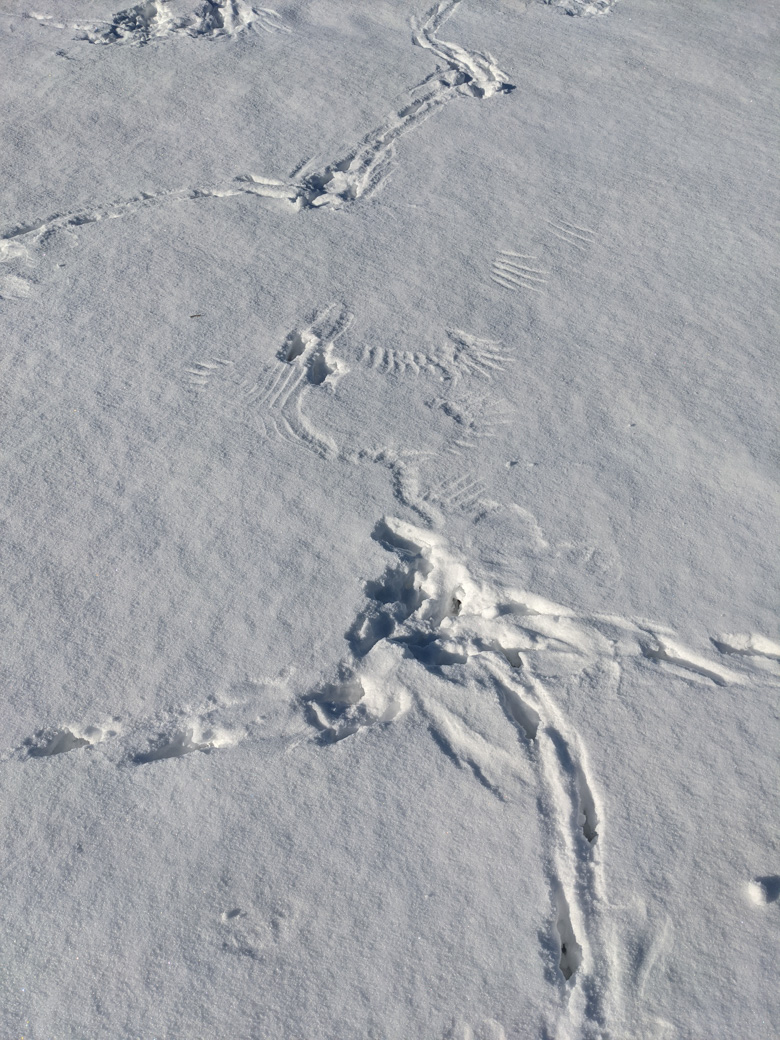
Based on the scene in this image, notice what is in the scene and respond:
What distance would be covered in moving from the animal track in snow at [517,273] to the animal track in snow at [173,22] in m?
1.62

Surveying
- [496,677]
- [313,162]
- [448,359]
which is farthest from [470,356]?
[313,162]

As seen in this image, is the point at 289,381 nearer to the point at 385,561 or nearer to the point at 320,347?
the point at 320,347

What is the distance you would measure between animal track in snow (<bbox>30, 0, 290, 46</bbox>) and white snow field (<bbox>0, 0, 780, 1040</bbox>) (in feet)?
0.98

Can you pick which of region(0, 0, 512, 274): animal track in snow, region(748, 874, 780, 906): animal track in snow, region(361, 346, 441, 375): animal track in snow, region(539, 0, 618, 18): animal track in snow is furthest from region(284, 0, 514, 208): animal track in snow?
region(748, 874, 780, 906): animal track in snow

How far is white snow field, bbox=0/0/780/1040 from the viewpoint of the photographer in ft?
4.54

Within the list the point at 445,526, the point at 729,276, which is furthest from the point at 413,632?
the point at 729,276

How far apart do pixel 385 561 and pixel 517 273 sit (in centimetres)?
107

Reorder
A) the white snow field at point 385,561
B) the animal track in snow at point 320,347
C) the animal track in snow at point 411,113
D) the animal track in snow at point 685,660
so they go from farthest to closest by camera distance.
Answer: the animal track in snow at point 411,113 < the animal track in snow at point 320,347 < the animal track in snow at point 685,660 < the white snow field at point 385,561

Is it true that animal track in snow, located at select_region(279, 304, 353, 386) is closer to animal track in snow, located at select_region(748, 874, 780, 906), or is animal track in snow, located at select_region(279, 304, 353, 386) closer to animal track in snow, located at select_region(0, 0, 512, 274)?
animal track in snow, located at select_region(0, 0, 512, 274)

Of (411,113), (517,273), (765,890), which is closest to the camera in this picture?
(765,890)

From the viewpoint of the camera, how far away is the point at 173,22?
3385mm

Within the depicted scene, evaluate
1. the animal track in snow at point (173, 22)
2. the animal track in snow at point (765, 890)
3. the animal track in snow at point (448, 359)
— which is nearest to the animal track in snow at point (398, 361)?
the animal track in snow at point (448, 359)

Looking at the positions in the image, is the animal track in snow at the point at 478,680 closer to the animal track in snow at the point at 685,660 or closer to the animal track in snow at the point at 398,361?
the animal track in snow at the point at 685,660

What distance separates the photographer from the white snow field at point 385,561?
4.54 feet
